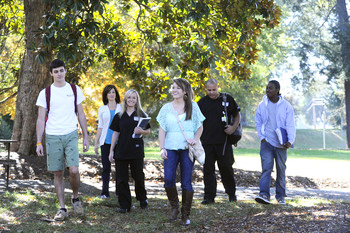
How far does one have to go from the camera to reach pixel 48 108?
7.11 metres

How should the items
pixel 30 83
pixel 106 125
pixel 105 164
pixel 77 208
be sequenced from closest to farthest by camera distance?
pixel 77 208, pixel 106 125, pixel 105 164, pixel 30 83

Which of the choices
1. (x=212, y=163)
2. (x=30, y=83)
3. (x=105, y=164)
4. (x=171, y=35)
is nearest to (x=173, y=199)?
(x=212, y=163)

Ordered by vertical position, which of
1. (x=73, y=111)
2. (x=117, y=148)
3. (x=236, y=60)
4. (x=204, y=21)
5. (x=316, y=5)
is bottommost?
(x=117, y=148)

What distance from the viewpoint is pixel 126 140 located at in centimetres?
796

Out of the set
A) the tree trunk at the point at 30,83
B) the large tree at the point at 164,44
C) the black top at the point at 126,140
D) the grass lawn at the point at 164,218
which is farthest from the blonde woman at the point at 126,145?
the tree trunk at the point at 30,83

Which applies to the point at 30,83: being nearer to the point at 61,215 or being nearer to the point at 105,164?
the point at 105,164

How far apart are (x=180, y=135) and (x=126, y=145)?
1353 millimetres

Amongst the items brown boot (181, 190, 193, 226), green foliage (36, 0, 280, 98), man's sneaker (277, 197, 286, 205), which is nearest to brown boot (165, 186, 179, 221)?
brown boot (181, 190, 193, 226)

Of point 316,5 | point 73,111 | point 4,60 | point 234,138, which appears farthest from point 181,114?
point 316,5

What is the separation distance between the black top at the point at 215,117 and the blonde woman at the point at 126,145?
1.21 metres

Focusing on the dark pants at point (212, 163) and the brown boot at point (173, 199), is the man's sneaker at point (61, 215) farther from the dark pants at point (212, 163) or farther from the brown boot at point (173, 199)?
the dark pants at point (212, 163)

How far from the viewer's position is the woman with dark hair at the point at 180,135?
22.5ft

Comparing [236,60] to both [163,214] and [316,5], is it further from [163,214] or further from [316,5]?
[316,5]

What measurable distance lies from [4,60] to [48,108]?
18.2m
